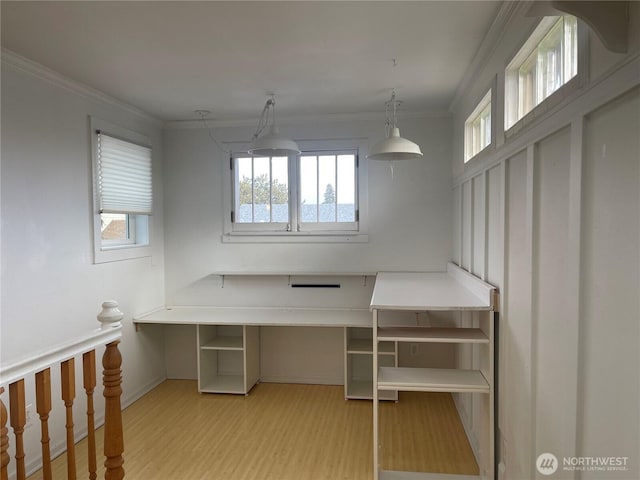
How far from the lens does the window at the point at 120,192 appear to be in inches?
134

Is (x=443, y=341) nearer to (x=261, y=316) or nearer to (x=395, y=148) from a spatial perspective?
(x=395, y=148)

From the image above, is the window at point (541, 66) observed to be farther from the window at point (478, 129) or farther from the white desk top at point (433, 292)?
the white desk top at point (433, 292)

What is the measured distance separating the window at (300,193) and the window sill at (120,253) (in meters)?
0.92

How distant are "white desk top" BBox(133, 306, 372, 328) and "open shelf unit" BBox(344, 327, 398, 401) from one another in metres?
0.16

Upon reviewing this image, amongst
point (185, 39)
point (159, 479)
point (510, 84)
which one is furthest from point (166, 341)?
point (510, 84)

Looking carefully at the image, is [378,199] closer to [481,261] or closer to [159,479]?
[481,261]

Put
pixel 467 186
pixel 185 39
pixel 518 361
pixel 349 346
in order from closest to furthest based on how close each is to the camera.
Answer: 1. pixel 518 361
2. pixel 185 39
3. pixel 467 186
4. pixel 349 346

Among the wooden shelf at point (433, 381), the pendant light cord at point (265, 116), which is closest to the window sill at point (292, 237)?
the pendant light cord at point (265, 116)

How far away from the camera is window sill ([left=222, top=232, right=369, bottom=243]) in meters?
4.23

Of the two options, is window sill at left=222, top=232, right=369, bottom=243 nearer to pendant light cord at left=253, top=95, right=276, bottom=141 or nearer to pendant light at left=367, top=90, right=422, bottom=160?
pendant light cord at left=253, top=95, right=276, bottom=141

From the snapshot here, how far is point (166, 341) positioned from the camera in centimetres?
448

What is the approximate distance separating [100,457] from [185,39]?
2.82m

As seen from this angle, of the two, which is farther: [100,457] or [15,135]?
[100,457]

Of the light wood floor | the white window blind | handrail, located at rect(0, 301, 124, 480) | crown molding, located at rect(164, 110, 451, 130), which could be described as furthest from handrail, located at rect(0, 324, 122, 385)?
crown molding, located at rect(164, 110, 451, 130)
